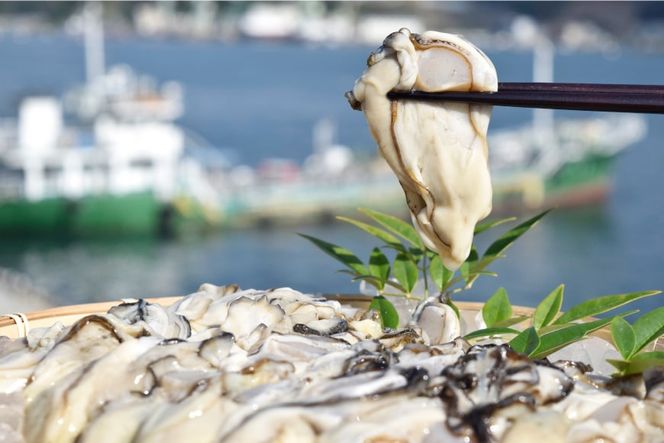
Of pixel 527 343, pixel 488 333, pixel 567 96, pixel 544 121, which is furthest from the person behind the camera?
pixel 544 121

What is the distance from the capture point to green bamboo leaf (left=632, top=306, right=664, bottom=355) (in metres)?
1.34

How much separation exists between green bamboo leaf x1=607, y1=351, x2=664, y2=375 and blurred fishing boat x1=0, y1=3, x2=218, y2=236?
18141mm

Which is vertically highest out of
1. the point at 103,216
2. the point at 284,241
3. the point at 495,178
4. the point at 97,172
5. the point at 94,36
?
Answer: the point at 94,36

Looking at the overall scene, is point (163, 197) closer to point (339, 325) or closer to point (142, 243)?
point (142, 243)

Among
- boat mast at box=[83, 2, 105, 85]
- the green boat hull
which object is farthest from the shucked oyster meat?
boat mast at box=[83, 2, 105, 85]

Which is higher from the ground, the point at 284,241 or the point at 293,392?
the point at 293,392

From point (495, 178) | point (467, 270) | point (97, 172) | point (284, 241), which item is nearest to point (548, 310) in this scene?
point (467, 270)

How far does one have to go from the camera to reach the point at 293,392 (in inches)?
44.6

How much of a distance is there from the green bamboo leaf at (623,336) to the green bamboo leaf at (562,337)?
0.11 ft

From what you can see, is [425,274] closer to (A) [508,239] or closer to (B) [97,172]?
(A) [508,239]

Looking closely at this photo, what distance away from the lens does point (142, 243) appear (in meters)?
20.5

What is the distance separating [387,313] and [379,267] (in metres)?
0.15

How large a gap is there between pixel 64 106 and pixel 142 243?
6.15 m

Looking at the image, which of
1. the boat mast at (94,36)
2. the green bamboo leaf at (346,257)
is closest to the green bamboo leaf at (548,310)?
the green bamboo leaf at (346,257)
